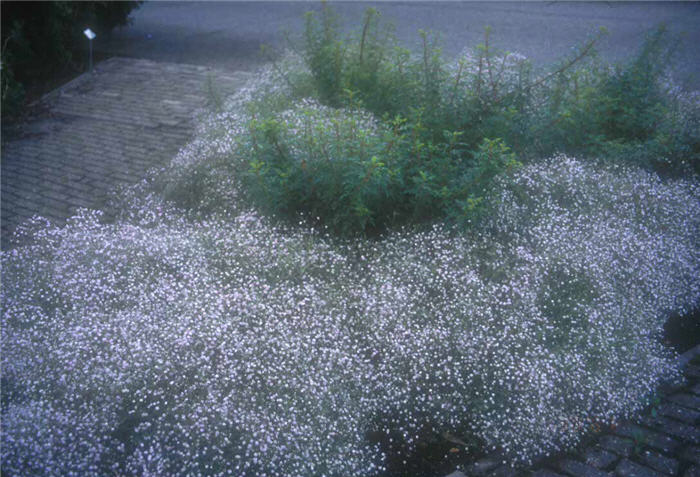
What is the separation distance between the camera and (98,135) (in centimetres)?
804

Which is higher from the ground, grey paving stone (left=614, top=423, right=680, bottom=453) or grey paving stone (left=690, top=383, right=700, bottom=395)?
grey paving stone (left=690, top=383, right=700, bottom=395)

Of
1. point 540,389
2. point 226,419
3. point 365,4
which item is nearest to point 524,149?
point 540,389

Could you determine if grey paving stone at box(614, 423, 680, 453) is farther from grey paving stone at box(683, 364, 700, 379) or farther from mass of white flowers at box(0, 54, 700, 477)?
grey paving stone at box(683, 364, 700, 379)

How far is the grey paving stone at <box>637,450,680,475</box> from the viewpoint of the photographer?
321cm

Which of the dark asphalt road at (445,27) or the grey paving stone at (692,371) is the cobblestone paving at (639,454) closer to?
the grey paving stone at (692,371)

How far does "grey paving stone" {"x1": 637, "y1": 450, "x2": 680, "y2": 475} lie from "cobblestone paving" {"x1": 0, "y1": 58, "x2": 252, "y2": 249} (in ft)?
19.6

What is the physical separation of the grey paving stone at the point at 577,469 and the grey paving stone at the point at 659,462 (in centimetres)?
29

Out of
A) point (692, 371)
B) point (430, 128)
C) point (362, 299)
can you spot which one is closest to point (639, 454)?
point (692, 371)

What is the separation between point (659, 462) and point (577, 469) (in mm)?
509

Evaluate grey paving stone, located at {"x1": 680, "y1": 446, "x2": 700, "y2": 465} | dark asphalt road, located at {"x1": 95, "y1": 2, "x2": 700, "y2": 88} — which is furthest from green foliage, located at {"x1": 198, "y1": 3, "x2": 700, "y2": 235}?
dark asphalt road, located at {"x1": 95, "y1": 2, "x2": 700, "y2": 88}

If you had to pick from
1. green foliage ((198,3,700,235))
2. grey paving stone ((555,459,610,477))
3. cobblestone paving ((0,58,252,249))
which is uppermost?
green foliage ((198,3,700,235))

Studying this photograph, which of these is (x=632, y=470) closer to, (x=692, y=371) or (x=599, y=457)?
(x=599, y=457)

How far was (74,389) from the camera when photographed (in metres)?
3.56

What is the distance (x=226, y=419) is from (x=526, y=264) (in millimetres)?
2738
